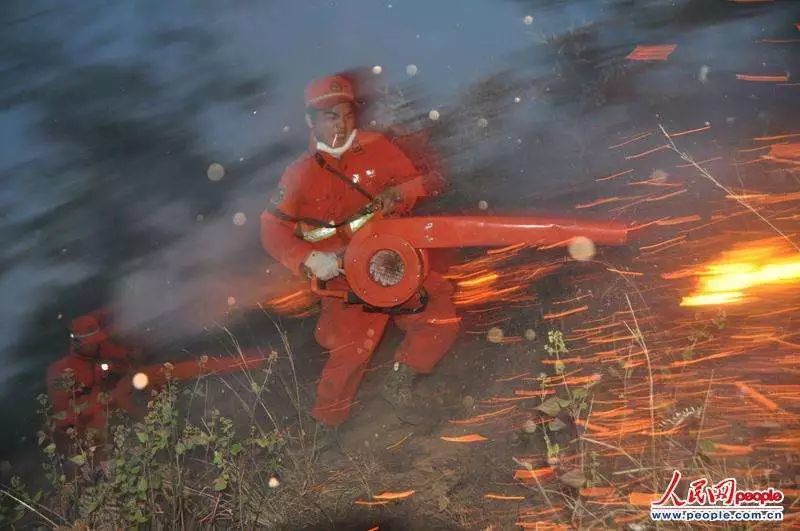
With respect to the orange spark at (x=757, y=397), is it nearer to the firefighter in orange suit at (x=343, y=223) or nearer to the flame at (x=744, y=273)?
the flame at (x=744, y=273)

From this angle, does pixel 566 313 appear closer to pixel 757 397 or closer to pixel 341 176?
pixel 757 397

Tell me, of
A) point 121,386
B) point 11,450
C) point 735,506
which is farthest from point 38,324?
point 735,506

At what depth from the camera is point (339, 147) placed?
16.6 feet

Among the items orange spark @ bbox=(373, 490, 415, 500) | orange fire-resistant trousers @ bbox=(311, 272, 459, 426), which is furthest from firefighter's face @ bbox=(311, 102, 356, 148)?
orange spark @ bbox=(373, 490, 415, 500)

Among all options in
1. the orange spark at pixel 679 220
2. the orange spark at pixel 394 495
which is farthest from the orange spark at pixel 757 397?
the orange spark at pixel 679 220

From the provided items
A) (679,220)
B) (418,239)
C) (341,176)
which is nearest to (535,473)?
(418,239)

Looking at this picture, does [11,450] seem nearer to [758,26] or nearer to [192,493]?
[192,493]

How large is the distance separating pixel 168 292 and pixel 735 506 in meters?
7.84

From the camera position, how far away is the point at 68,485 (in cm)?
403

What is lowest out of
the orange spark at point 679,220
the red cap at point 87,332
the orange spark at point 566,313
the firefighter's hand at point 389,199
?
the red cap at point 87,332

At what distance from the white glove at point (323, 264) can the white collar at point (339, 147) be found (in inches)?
34.2

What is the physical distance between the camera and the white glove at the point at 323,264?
4.77 m

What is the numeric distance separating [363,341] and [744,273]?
303 centimetres

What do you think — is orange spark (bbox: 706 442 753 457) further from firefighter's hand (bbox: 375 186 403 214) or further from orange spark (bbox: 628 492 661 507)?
firefighter's hand (bbox: 375 186 403 214)
